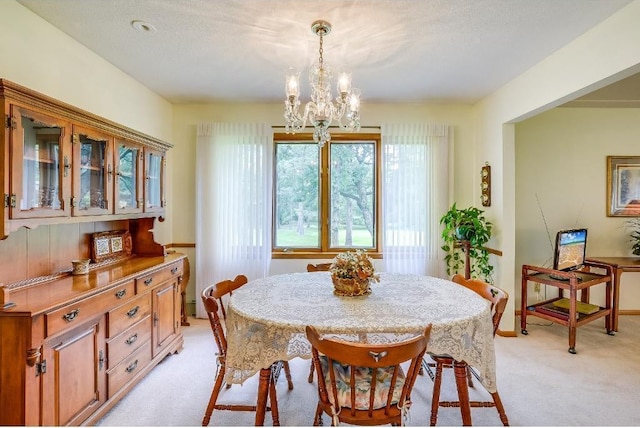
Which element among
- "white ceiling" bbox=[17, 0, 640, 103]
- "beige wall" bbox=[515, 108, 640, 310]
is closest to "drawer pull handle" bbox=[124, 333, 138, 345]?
"white ceiling" bbox=[17, 0, 640, 103]

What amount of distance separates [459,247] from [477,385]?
1678 mm

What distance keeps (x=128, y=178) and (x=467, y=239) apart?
334cm

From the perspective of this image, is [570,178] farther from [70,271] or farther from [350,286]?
[70,271]

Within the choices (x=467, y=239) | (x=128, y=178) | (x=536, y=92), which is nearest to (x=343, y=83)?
(x=128, y=178)

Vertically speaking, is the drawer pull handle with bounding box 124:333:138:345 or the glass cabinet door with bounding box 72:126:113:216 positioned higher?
the glass cabinet door with bounding box 72:126:113:216

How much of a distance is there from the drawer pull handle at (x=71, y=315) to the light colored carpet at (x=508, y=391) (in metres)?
0.81

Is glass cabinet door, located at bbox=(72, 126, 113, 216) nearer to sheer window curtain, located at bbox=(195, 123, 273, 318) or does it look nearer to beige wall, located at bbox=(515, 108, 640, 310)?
sheer window curtain, located at bbox=(195, 123, 273, 318)

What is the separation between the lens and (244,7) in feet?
6.57

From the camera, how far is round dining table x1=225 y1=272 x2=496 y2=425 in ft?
5.46

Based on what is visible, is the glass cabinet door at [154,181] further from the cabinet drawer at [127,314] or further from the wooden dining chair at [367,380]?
the wooden dining chair at [367,380]

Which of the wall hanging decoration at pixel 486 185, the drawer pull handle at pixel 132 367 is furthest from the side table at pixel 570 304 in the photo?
the drawer pull handle at pixel 132 367

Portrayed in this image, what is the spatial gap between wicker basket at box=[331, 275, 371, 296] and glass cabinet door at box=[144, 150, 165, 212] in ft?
6.07

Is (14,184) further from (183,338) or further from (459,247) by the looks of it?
(459,247)

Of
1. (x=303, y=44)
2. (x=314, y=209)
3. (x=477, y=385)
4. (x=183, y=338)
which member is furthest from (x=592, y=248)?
(x=183, y=338)
